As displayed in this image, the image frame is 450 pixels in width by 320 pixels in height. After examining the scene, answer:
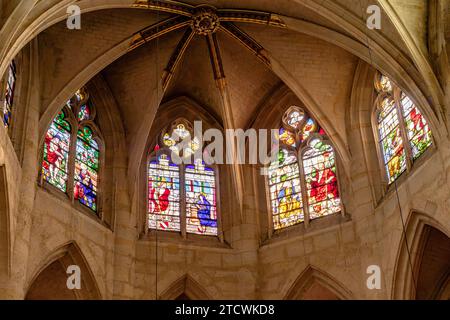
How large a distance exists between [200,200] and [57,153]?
10.0ft

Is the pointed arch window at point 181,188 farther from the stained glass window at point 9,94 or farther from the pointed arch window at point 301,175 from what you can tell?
the stained glass window at point 9,94

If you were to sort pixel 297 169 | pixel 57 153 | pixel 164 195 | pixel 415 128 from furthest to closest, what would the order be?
pixel 297 169 < pixel 164 195 < pixel 57 153 < pixel 415 128

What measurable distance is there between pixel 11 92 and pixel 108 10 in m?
2.46

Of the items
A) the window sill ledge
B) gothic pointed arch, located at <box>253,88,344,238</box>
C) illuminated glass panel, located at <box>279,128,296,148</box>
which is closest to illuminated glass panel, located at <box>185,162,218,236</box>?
gothic pointed arch, located at <box>253,88,344,238</box>

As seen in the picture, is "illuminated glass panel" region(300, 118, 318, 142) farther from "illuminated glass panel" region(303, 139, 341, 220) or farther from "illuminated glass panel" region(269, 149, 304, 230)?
"illuminated glass panel" region(269, 149, 304, 230)

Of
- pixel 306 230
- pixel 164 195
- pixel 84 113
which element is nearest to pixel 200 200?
pixel 164 195

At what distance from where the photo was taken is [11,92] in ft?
47.6

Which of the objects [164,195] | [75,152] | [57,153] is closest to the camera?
[57,153]

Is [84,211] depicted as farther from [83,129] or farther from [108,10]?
[108,10]

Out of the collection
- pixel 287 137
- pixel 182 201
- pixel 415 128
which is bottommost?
pixel 182 201

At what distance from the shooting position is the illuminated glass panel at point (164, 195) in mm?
16688

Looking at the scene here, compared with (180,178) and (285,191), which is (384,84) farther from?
(180,178)

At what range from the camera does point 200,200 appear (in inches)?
678
